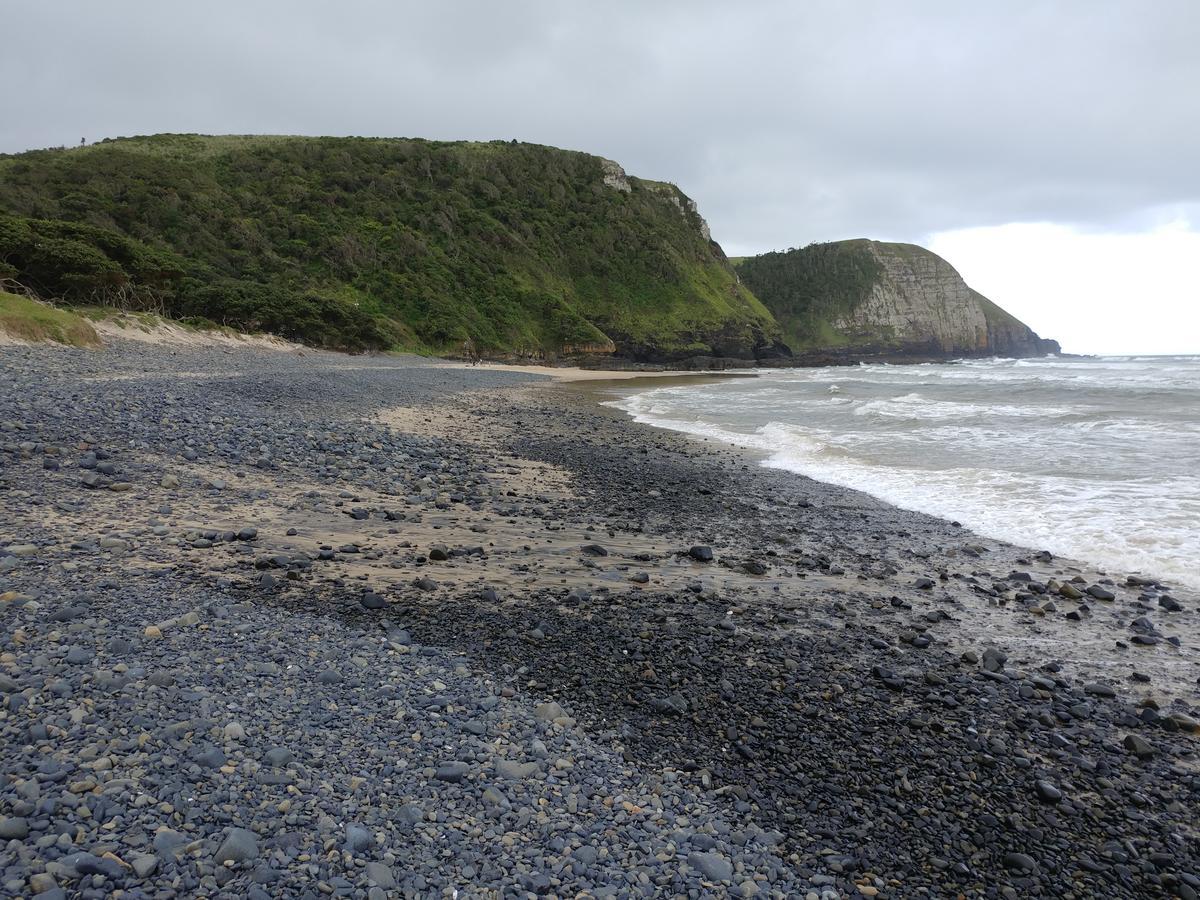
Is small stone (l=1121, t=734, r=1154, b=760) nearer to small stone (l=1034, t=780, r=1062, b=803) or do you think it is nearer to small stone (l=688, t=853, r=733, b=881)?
small stone (l=1034, t=780, r=1062, b=803)

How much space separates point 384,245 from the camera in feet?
223

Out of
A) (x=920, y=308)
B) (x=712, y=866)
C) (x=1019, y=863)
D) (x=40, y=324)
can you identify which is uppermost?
(x=920, y=308)

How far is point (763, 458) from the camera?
45.9 feet

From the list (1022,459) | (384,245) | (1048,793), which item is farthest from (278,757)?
(384,245)

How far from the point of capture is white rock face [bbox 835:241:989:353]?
489ft

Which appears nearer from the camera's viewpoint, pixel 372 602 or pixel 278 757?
pixel 278 757

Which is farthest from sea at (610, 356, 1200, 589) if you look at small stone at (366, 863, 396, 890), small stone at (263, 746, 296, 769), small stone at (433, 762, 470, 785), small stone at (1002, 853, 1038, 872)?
small stone at (263, 746, 296, 769)

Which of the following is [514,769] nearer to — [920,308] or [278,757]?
[278,757]

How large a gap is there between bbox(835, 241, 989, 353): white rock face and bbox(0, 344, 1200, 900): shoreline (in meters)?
155

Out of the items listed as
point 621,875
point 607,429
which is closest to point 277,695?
point 621,875

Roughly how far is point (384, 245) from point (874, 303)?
121462 millimetres

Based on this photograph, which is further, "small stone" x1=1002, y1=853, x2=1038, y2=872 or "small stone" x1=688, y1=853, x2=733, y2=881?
"small stone" x1=1002, y1=853, x2=1038, y2=872

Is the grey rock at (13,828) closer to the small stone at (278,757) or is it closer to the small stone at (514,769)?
the small stone at (278,757)

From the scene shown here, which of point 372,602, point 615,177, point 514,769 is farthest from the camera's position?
point 615,177
